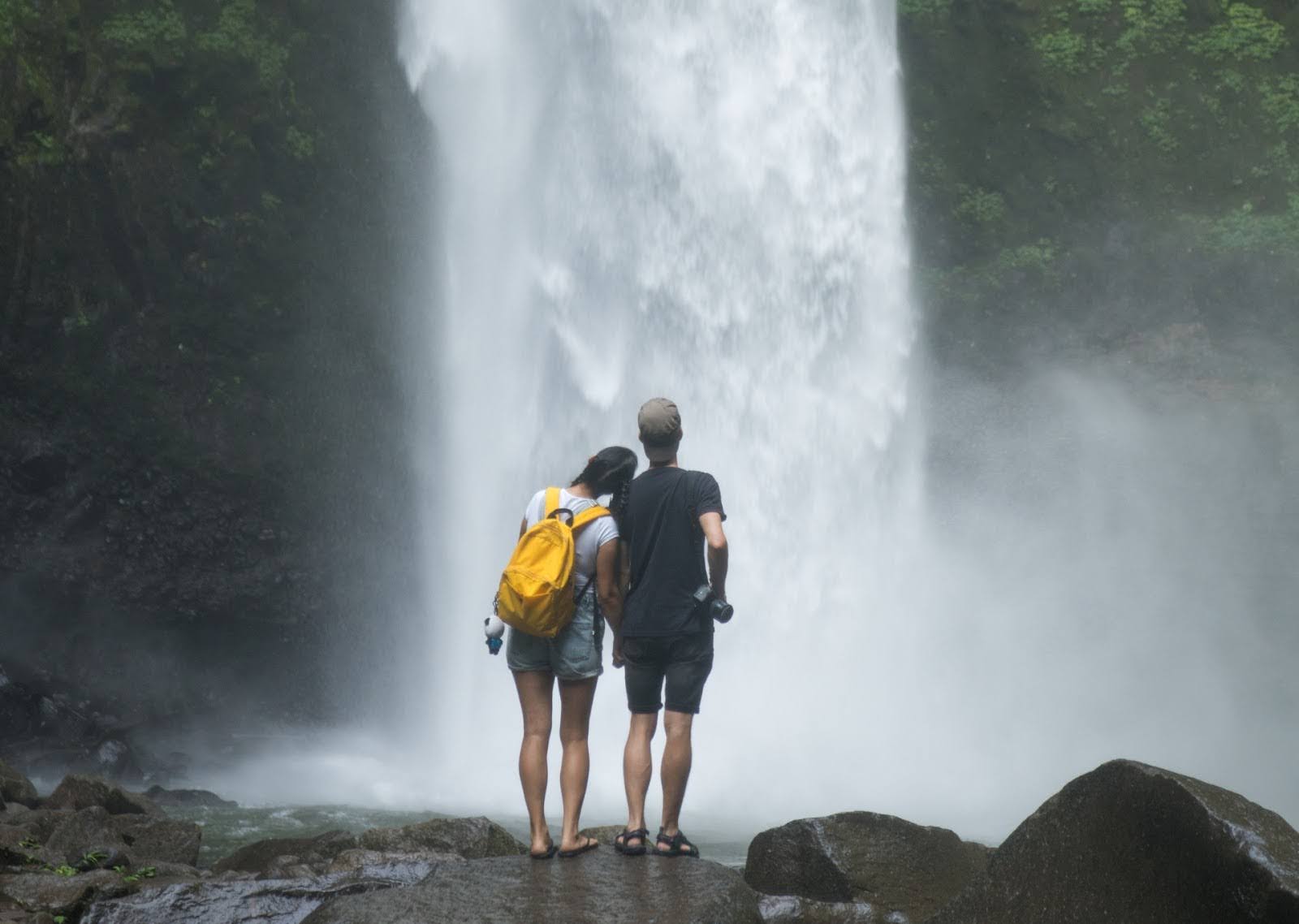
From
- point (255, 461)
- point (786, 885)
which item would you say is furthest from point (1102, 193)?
point (786, 885)

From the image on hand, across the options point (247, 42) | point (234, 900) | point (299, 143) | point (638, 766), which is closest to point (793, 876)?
point (638, 766)

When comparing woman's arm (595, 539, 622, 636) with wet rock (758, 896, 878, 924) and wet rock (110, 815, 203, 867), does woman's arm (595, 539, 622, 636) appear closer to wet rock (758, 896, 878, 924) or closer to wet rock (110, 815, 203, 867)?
wet rock (758, 896, 878, 924)

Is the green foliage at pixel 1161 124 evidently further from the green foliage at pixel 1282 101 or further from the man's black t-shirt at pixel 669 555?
the man's black t-shirt at pixel 669 555

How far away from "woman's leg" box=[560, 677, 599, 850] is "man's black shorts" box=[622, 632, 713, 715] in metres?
0.16

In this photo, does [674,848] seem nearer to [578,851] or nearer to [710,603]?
[578,851]

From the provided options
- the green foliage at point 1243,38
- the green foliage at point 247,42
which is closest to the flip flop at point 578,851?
the green foliage at point 247,42

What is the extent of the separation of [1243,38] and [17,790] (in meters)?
19.3

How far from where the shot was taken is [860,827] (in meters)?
4.79

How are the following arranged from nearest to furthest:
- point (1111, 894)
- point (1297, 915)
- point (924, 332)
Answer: point (1297, 915), point (1111, 894), point (924, 332)

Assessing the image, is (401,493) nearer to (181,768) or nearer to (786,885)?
(181,768)

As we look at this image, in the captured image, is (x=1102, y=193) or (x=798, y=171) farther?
(x=1102, y=193)

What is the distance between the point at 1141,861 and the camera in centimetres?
331

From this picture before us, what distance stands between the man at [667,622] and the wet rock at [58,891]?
2018mm

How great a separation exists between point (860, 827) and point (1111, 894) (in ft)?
5.04
